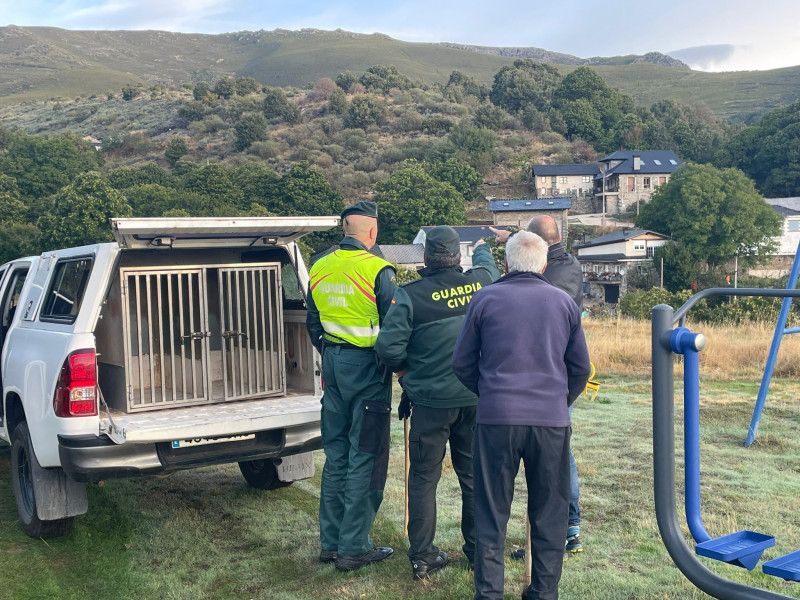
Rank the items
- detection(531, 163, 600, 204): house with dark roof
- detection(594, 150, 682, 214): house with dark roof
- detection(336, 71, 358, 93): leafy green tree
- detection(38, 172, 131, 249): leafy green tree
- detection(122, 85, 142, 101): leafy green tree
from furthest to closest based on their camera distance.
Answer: detection(122, 85, 142, 101): leafy green tree < detection(336, 71, 358, 93): leafy green tree < detection(531, 163, 600, 204): house with dark roof < detection(594, 150, 682, 214): house with dark roof < detection(38, 172, 131, 249): leafy green tree

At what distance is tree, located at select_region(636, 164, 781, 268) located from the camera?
64.3 meters

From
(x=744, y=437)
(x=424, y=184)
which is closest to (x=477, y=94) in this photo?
(x=424, y=184)

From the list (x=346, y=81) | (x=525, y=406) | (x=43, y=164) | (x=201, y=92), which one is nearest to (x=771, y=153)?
(x=346, y=81)

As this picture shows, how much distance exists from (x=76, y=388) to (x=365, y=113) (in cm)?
10056

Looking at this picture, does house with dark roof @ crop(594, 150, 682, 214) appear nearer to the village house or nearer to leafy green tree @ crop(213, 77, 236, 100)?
the village house

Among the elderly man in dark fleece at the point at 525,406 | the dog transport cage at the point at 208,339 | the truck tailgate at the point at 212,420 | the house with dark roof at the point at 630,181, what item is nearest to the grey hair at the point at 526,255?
the elderly man in dark fleece at the point at 525,406

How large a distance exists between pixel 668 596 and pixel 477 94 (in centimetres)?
13278

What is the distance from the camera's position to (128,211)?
194 feet

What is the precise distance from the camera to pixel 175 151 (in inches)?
3519

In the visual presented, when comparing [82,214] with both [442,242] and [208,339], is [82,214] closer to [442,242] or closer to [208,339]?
[208,339]

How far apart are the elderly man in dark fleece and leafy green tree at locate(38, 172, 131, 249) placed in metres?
53.8

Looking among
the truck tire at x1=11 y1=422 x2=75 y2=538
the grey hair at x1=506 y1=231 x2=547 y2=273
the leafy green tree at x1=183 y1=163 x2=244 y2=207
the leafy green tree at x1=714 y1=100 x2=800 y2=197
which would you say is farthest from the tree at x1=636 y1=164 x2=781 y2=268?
the grey hair at x1=506 y1=231 x2=547 y2=273

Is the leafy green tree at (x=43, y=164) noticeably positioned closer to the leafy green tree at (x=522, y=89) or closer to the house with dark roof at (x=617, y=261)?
the house with dark roof at (x=617, y=261)

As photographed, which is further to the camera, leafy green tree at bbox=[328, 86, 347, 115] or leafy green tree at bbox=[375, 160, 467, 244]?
leafy green tree at bbox=[328, 86, 347, 115]
